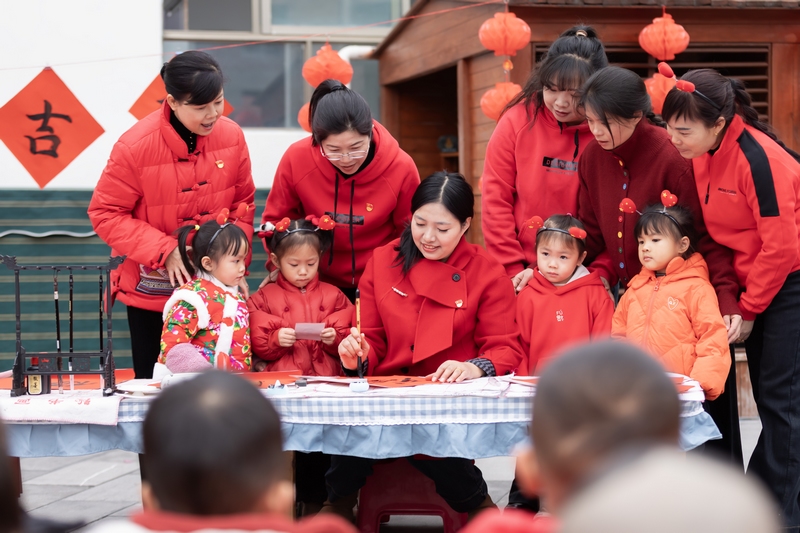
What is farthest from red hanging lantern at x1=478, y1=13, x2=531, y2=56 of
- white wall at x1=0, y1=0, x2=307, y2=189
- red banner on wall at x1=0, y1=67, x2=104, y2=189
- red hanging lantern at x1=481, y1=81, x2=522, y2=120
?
red banner on wall at x1=0, y1=67, x2=104, y2=189

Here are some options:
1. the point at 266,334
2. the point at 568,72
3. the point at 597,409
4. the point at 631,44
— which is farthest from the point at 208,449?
the point at 631,44

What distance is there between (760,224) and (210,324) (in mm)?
1930

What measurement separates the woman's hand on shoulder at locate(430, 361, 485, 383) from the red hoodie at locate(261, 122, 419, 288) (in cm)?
74

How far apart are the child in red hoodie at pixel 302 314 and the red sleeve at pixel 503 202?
668 mm

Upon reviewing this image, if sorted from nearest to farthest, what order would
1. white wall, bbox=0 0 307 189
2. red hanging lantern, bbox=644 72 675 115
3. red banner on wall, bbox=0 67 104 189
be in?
1. red hanging lantern, bbox=644 72 675 115
2. red banner on wall, bbox=0 67 104 189
3. white wall, bbox=0 0 307 189

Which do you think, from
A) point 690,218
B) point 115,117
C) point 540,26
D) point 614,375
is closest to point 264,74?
point 115,117

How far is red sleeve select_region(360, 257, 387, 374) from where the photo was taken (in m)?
3.32

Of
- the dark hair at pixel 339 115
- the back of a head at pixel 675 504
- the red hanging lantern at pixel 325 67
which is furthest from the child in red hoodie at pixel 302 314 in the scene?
the red hanging lantern at pixel 325 67

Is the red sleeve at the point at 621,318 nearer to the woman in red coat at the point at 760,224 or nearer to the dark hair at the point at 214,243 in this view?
the woman in red coat at the point at 760,224

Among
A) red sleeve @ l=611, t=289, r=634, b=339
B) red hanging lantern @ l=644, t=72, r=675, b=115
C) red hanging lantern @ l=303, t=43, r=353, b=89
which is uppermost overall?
red hanging lantern @ l=303, t=43, r=353, b=89

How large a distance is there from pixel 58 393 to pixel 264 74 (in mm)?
4430

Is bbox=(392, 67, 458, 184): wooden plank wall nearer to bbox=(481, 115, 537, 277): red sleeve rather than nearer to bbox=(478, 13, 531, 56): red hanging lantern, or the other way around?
bbox=(478, 13, 531, 56): red hanging lantern

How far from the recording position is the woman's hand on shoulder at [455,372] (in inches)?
119

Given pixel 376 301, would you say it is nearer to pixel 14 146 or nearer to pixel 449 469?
pixel 449 469
